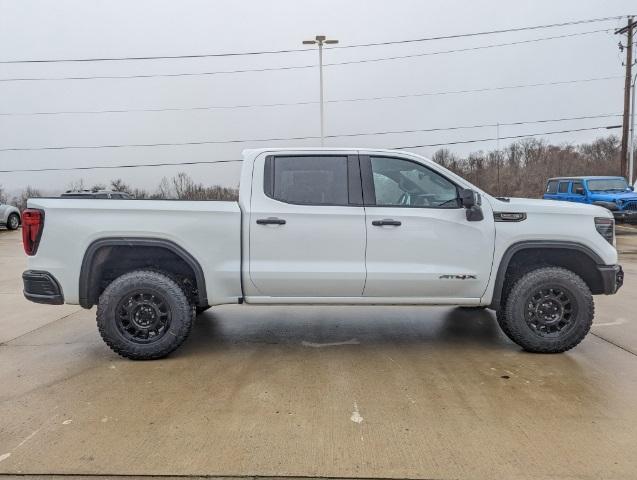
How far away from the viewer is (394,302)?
191 inches

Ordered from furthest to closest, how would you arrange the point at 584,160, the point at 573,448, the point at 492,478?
the point at 584,160
the point at 573,448
the point at 492,478

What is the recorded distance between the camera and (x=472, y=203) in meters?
4.60

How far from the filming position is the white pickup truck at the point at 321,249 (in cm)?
464

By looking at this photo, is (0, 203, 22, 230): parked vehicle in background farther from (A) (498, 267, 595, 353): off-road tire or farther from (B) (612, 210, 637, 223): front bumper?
(B) (612, 210, 637, 223): front bumper

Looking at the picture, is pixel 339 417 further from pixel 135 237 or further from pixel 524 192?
pixel 524 192

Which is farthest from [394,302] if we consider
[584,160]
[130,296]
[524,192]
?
[584,160]

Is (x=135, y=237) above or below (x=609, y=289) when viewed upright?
above

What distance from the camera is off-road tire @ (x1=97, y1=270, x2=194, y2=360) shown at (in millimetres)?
4645

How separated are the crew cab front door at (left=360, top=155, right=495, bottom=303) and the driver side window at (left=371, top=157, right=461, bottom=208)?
16 millimetres

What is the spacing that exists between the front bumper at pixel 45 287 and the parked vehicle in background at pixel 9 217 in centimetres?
1983

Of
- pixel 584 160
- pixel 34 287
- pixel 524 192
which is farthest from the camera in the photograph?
pixel 584 160

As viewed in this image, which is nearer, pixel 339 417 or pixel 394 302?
pixel 339 417

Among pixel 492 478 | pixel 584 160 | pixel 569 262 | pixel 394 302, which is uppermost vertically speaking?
pixel 584 160

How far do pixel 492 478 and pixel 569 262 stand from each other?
2915 mm
